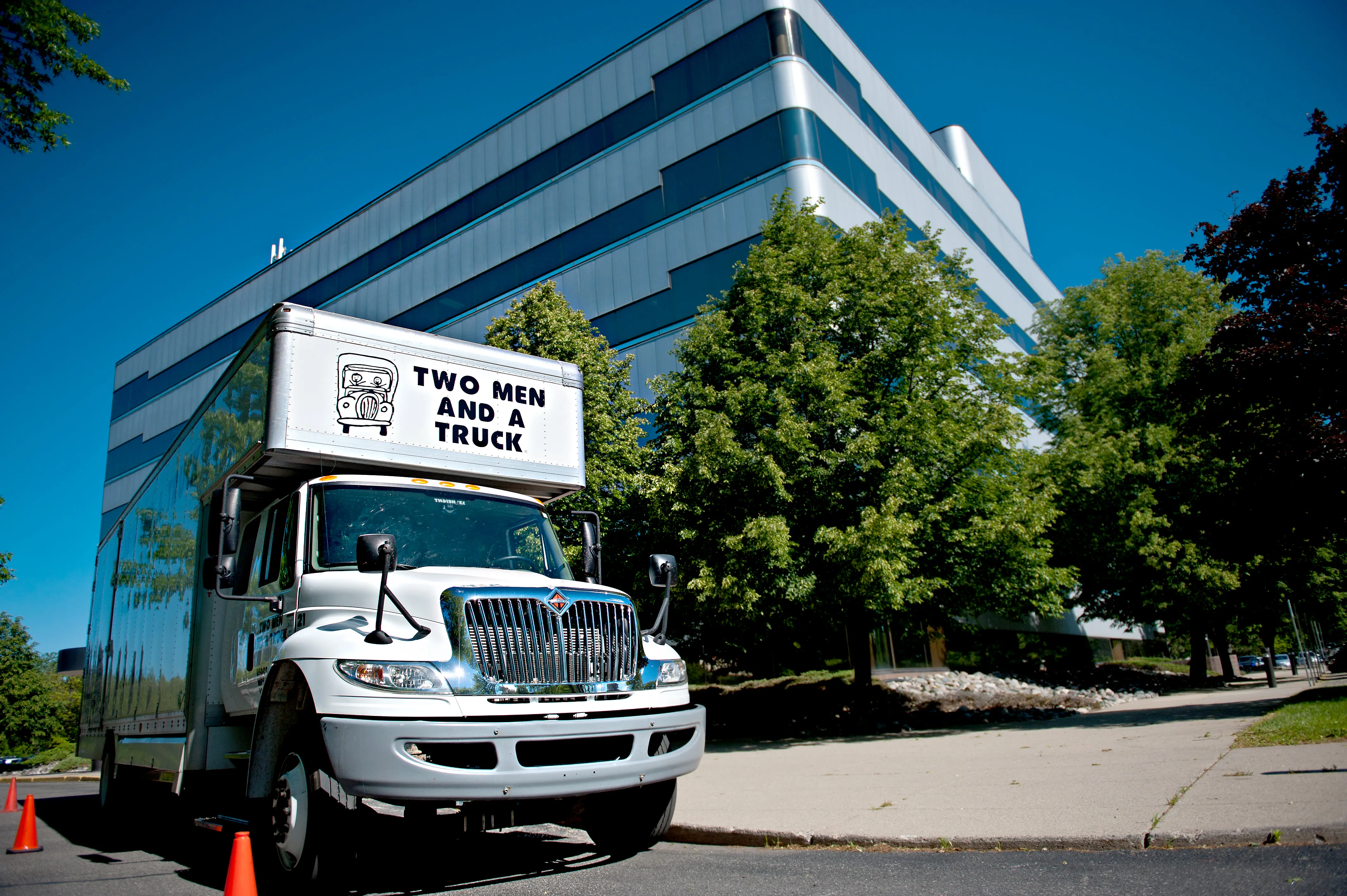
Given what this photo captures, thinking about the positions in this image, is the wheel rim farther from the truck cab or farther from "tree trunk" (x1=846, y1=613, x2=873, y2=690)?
"tree trunk" (x1=846, y1=613, x2=873, y2=690)

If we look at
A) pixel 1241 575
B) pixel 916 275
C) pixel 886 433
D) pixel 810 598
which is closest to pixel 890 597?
pixel 810 598

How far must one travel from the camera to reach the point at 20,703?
5584 cm

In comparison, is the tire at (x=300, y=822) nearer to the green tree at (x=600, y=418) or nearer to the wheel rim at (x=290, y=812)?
the wheel rim at (x=290, y=812)

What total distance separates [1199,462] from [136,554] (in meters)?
23.1

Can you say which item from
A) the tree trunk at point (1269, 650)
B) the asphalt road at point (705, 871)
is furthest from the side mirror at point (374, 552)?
the tree trunk at point (1269, 650)

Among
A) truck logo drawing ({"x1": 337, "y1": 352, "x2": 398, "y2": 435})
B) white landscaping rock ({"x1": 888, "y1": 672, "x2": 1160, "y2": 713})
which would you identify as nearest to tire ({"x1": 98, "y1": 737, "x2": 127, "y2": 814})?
truck logo drawing ({"x1": 337, "y1": 352, "x2": 398, "y2": 435})

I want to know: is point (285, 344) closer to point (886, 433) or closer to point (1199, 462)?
point (886, 433)

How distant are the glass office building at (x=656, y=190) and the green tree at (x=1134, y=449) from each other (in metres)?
3.18

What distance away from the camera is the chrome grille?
4820mm

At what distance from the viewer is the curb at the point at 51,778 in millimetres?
24734

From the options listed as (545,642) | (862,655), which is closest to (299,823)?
(545,642)

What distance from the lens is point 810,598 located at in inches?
543

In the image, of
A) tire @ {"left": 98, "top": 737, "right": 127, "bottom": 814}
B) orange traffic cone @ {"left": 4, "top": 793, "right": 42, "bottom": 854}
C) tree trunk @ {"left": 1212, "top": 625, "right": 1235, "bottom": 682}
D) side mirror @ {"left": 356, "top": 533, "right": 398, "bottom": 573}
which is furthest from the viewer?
tree trunk @ {"left": 1212, "top": 625, "right": 1235, "bottom": 682}

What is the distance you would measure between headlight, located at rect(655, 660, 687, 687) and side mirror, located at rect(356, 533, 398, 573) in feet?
6.13
